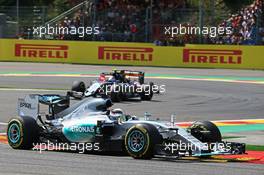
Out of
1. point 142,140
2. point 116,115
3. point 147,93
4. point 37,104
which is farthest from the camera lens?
point 147,93

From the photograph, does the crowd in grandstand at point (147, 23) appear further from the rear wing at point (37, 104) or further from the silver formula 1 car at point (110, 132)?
the silver formula 1 car at point (110, 132)

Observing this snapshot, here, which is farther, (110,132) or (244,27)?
(244,27)

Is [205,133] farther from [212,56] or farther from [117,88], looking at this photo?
[212,56]

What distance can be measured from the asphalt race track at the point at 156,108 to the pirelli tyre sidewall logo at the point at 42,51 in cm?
117

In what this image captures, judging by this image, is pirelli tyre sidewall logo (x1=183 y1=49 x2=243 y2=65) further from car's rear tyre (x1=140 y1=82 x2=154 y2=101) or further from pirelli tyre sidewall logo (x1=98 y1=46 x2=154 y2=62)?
car's rear tyre (x1=140 y1=82 x2=154 y2=101)

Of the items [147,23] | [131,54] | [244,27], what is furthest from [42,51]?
[244,27]

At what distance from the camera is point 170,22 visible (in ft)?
121

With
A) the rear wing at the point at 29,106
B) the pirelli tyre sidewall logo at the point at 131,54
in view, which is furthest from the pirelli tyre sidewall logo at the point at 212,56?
the rear wing at the point at 29,106

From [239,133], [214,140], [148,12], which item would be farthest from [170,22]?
[214,140]

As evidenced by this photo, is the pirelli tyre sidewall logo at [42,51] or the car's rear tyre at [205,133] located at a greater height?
the pirelli tyre sidewall logo at [42,51]

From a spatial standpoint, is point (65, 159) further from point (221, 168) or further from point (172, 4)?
point (172, 4)

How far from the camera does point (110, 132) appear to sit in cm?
1212

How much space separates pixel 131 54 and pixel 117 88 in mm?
14085

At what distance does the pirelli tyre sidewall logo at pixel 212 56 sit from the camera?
3491 centimetres
